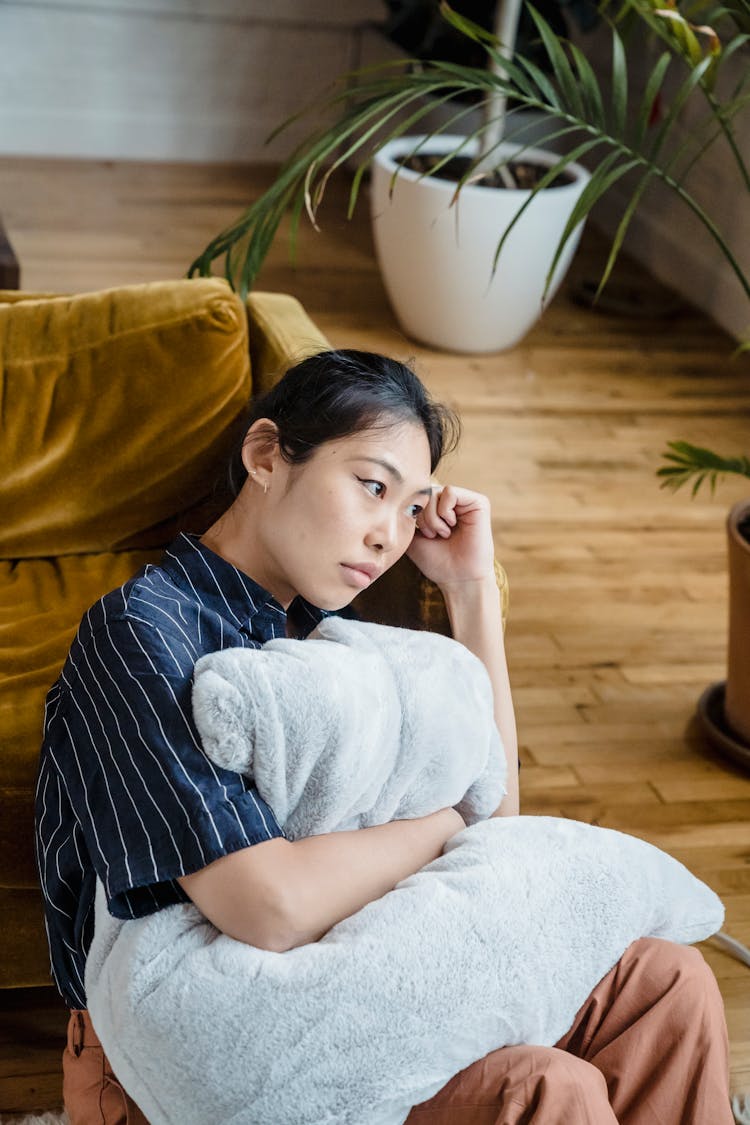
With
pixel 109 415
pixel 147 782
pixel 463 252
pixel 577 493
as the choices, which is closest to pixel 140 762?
pixel 147 782

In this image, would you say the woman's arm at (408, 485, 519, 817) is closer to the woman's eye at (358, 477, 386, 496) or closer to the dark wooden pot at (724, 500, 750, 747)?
the woman's eye at (358, 477, 386, 496)

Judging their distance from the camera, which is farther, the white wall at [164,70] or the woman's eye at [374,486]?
the white wall at [164,70]

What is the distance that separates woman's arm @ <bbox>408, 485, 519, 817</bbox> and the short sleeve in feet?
1.25

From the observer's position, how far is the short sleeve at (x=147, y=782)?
1.01 metres

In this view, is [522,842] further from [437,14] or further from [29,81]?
[29,81]

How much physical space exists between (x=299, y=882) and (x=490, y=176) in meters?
2.87

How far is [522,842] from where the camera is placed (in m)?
1.15

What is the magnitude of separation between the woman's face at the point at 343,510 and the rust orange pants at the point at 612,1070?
432mm

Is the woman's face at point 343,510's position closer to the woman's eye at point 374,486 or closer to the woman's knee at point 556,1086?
the woman's eye at point 374,486

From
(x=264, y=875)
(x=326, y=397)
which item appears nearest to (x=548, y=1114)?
(x=264, y=875)

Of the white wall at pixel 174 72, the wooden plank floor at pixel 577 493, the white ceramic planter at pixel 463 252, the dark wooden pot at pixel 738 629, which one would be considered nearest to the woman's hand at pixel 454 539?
the wooden plank floor at pixel 577 493

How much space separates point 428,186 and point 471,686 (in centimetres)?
248

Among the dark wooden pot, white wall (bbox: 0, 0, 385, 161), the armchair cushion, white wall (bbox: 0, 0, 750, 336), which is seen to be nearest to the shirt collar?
the armchair cushion

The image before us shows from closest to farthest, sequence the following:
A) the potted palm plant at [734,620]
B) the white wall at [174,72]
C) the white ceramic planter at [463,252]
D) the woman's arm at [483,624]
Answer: the woman's arm at [483,624] < the potted palm plant at [734,620] < the white ceramic planter at [463,252] < the white wall at [174,72]
